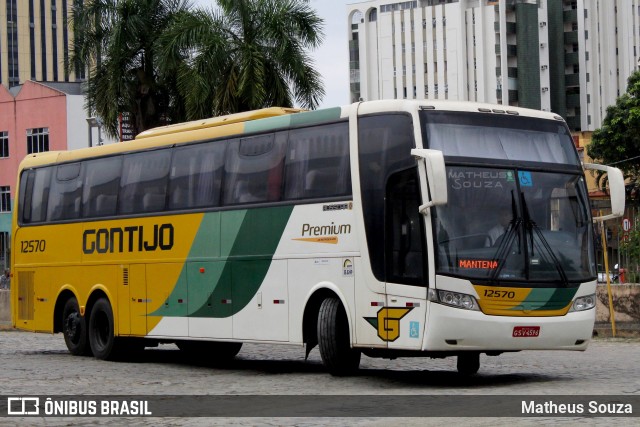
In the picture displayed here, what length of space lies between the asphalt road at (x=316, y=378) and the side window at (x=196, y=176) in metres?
2.51

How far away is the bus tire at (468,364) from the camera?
1762 cm

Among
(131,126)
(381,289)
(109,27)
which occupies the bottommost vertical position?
(381,289)

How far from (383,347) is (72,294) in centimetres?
903

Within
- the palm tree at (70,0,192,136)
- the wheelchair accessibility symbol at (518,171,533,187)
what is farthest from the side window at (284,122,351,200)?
the palm tree at (70,0,192,136)

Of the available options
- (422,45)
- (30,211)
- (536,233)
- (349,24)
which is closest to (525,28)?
(422,45)

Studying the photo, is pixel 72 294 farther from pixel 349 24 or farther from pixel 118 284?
pixel 349 24

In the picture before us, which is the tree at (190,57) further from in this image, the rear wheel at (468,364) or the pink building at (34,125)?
the pink building at (34,125)

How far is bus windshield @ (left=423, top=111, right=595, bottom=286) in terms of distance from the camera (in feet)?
51.0

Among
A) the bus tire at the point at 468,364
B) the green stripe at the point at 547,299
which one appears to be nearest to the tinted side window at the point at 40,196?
the bus tire at the point at 468,364

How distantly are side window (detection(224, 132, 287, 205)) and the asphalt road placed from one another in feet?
8.14

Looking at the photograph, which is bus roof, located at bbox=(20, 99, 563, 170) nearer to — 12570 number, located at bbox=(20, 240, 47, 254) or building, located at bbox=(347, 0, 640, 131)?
12570 number, located at bbox=(20, 240, 47, 254)

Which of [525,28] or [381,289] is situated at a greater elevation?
[525,28]

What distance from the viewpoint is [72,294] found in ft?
77.1

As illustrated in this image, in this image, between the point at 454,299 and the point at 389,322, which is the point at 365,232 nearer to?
the point at 389,322
